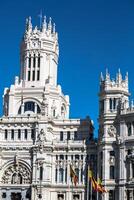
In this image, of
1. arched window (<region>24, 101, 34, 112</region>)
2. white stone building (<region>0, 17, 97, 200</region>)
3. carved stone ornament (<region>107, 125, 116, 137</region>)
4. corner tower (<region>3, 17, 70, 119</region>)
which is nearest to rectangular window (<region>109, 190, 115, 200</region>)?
white stone building (<region>0, 17, 97, 200</region>)

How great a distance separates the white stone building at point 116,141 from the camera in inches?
4003

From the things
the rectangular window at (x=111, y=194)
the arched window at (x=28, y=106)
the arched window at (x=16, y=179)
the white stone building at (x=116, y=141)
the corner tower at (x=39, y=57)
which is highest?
the corner tower at (x=39, y=57)

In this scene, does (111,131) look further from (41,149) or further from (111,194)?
(41,149)

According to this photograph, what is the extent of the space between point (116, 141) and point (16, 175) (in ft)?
71.9

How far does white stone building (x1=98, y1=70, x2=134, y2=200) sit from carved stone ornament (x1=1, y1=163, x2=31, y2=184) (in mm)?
15250

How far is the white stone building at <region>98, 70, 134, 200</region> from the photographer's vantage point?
102m

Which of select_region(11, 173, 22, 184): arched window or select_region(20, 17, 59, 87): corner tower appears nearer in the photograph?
select_region(11, 173, 22, 184): arched window

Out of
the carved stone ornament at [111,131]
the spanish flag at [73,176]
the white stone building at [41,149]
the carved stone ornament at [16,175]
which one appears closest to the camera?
the spanish flag at [73,176]

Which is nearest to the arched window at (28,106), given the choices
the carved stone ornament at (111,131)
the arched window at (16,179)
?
the arched window at (16,179)

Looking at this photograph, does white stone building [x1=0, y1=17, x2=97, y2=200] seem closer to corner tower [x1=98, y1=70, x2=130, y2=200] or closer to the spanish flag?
the spanish flag

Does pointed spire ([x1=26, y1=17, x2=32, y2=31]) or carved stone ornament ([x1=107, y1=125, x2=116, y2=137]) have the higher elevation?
pointed spire ([x1=26, y1=17, x2=32, y2=31])

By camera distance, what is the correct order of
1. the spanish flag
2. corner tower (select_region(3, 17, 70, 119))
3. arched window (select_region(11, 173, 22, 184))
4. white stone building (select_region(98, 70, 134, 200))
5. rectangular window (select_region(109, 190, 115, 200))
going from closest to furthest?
white stone building (select_region(98, 70, 134, 200)), rectangular window (select_region(109, 190, 115, 200)), the spanish flag, arched window (select_region(11, 173, 22, 184)), corner tower (select_region(3, 17, 70, 119))

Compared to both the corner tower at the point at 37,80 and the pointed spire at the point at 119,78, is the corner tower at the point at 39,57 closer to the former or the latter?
the corner tower at the point at 37,80

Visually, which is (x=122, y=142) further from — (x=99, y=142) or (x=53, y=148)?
(x=53, y=148)
